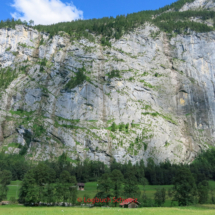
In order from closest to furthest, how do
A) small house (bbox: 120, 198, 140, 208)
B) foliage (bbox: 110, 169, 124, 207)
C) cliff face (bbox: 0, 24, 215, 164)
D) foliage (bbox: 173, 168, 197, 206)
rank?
1. small house (bbox: 120, 198, 140, 208)
2. foliage (bbox: 173, 168, 197, 206)
3. foliage (bbox: 110, 169, 124, 207)
4. cliff face (bbox: 0, 24, 215, 164)

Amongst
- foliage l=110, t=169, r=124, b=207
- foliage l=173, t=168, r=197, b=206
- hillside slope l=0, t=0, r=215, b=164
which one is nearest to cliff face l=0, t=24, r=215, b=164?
hillside slope l=0, t=0, r=215, b=164

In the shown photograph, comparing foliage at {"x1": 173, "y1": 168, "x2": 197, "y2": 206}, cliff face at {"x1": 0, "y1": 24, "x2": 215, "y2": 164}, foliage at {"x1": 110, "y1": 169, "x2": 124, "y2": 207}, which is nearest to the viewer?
foliage at {"x1": 173, "y1": 168, "x2": 197, "y2": 206}

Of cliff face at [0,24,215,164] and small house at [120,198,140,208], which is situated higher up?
cliff face at [0,24,215,164]

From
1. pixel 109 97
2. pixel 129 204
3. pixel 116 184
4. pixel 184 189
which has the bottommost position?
pixel 129 204

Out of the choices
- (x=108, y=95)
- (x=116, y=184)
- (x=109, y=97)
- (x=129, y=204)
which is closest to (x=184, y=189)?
(x=129, y=204)

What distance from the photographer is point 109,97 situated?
423ft

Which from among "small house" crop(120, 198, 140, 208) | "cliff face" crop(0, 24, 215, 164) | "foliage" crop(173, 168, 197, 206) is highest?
"cliff face" crop(0, 24, 215, 164)

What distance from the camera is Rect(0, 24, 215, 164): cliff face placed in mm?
112000

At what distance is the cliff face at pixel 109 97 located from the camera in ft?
367

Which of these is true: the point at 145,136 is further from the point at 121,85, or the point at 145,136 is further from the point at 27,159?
the point at 27,159

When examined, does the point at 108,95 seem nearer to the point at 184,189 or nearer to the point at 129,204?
the point at 184,189

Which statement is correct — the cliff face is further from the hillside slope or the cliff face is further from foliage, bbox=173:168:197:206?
foliage, bbox=173:168:197:206

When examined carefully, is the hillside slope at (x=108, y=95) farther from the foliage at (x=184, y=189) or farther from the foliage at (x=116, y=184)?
the foliage at (x=184, y=189)

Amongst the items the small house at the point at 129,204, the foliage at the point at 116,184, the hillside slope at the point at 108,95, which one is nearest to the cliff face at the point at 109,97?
the hillside slope at the point at 108,95
